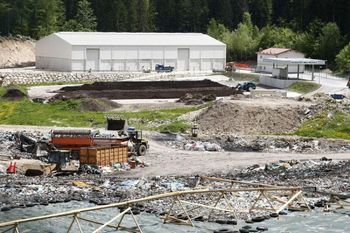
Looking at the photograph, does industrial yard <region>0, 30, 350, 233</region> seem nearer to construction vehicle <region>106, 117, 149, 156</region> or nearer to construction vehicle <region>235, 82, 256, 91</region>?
construction vehicle <region>106, 117, 149, 156</region>

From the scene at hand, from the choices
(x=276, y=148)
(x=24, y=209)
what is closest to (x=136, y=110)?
(x=276, y=148)

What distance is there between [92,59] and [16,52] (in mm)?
20805

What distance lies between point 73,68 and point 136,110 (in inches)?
1313

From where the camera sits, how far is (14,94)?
72.2m

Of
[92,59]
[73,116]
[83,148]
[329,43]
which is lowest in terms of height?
[73,116]

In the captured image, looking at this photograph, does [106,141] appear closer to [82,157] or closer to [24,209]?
[82,157]

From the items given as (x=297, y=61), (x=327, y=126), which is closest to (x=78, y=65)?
(x=297, y=61)

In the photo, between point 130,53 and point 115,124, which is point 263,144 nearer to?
point 115,124

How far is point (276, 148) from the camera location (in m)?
51.0

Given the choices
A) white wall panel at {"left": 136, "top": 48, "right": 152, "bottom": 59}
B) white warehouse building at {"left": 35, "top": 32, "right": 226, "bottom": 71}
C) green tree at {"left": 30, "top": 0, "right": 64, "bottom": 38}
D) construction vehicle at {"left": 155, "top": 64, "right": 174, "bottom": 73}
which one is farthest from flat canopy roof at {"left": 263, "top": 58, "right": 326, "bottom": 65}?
green tree at {"left": 30, "top": 0, "right": 64, "bottom": 38}

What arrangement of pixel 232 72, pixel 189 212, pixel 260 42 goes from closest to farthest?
pixel 189 212, pixel 232 72, pixel 260 42

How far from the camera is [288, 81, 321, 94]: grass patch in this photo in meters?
81.5

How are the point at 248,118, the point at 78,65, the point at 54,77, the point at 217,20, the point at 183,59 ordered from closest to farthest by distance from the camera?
1. the point at 248,118
2. the point at 54,77
3. the point at 78,65
4. the point at 183,59
5. the point at 217,20

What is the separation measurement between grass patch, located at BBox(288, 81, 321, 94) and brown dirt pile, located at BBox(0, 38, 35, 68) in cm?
4646
